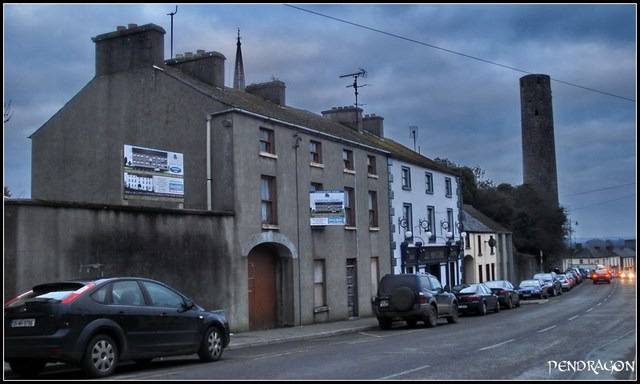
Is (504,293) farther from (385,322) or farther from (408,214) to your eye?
(385,322)

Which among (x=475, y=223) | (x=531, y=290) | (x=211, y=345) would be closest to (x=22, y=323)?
(x=211, y=345)

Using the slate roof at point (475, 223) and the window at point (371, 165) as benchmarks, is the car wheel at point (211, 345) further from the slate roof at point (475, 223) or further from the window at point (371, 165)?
the slate roof at point (475, 223)

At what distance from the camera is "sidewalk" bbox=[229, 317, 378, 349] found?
20.0m

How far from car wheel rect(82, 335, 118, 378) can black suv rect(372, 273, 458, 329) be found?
43.6ft

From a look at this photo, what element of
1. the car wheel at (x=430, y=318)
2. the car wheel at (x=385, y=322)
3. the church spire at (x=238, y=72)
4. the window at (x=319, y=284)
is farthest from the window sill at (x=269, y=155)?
the church spire at (x=238, y=72)

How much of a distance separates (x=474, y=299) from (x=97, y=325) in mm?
22240

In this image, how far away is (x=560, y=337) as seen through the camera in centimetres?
1822

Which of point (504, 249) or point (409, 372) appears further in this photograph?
point (504, 249)

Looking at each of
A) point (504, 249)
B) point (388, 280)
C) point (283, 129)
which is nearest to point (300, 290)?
point (388, 280)

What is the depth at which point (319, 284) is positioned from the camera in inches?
1111

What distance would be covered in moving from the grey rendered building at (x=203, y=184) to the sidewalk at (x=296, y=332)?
32.3 inches

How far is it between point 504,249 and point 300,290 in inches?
1335

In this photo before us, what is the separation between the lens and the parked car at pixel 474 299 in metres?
31.4

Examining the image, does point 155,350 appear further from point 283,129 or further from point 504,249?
point 504,249
